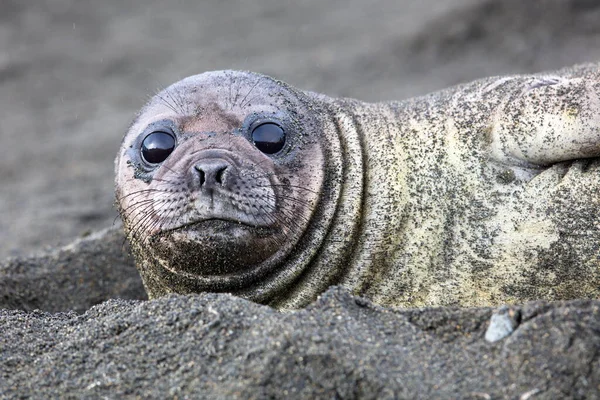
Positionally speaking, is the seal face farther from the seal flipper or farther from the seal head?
the seal flipper

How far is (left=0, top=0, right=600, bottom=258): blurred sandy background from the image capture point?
8281mm

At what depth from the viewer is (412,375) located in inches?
105

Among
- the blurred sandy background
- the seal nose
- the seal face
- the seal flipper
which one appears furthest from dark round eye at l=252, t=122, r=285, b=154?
the blurred sandy background

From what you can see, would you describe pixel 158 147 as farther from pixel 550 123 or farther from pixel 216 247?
pixel 550 123

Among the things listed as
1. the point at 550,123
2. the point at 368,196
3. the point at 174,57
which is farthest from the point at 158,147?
the point at 174,57

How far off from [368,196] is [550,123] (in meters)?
0.93

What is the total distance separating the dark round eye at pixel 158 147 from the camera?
4066 millimetres

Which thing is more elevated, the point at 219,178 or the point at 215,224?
the point at 219,178

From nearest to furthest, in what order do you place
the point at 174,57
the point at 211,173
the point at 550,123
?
the point at 211,173, the point at 550,123, the point at 174,57

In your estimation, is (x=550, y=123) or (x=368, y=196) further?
(x=368, y=196)

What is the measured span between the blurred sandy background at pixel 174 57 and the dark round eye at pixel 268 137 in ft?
8.97

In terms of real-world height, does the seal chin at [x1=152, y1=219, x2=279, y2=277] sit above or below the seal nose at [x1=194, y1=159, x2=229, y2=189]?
below

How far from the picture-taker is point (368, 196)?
165 inches

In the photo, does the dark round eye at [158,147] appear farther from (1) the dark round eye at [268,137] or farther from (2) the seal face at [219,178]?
(1) the dark round eye at [268,137]
